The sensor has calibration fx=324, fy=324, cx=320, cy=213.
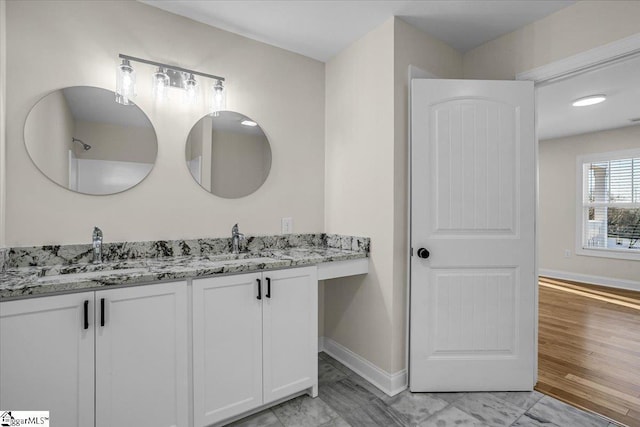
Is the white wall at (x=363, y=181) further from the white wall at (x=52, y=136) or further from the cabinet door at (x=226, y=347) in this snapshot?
the white wall at (x=52, y=136)

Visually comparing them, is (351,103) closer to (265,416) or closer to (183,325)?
(183,325)

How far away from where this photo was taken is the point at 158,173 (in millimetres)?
1999

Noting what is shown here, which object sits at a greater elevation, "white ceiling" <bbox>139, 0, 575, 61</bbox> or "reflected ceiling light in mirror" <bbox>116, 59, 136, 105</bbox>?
"white ceiling" <bbox>139, 0, 575, 61</bbox>

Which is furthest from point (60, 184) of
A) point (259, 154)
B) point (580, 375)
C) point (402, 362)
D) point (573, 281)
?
point (573, 281)

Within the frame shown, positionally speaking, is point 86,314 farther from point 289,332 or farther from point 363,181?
point 363,181

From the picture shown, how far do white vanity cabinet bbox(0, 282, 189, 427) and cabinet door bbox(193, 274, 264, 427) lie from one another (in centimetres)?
7

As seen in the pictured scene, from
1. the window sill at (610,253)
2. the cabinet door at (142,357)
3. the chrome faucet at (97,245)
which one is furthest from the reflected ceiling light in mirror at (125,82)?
the window sill at (610,253)

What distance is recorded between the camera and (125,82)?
1826 millimetres

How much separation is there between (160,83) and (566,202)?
620 cm

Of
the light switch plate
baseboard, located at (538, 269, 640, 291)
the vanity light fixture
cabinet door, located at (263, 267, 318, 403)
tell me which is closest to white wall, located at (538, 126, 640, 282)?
baseboard, located at (538, 269, 640, 291)

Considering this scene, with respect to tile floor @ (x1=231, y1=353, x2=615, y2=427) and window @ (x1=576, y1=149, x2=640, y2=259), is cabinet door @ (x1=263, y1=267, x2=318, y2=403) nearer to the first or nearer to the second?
tile floor @ (x1=231, y1=353, x2=615, y2=427)

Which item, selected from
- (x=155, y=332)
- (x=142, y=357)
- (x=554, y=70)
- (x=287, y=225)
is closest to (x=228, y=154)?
(x=287, y=225)

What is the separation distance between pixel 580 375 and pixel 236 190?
9.05 ft

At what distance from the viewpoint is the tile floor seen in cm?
179
